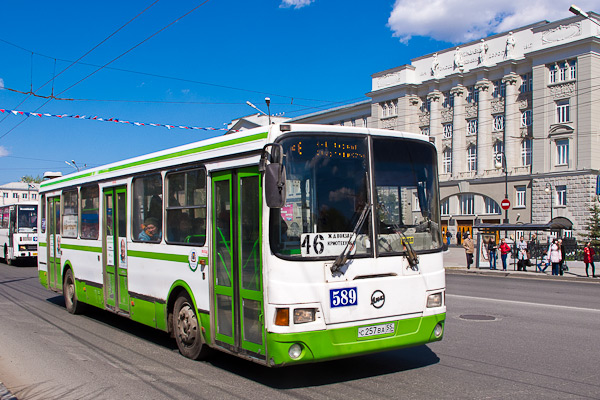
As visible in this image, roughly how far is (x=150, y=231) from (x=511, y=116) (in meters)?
50.1

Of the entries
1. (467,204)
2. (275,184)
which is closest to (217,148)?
(275,184)

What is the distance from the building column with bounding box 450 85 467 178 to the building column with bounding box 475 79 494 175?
2.25 m

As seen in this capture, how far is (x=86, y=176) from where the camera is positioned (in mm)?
11391

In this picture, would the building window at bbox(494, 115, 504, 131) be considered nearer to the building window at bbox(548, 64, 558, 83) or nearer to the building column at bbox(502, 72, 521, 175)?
the building column at bbox(502, 72, 521, 175)

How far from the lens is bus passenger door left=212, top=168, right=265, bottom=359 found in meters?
6.32

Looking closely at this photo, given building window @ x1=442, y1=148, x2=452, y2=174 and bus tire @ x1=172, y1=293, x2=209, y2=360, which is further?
building window @ x1=442, y1=148, x2=452, y2=174

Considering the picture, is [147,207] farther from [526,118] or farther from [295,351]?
[526,118]

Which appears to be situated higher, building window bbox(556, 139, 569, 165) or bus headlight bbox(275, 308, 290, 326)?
building window bbox(556, 139, 569, 165)

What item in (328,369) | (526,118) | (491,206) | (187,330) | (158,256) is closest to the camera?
(328,369)

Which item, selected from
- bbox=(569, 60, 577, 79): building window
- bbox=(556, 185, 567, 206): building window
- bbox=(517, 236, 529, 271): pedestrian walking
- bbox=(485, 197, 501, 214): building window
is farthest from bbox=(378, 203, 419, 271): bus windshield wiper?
bbox=(485, 197, 501, 214): building window

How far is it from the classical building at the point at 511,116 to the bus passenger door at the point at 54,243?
32.7 metres

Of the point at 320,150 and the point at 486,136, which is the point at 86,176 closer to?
the point at 320,150

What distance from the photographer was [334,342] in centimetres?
608

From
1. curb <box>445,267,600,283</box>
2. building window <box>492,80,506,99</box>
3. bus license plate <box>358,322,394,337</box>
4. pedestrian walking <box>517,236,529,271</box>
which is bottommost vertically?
curb <box>445,267,600,283</box>
